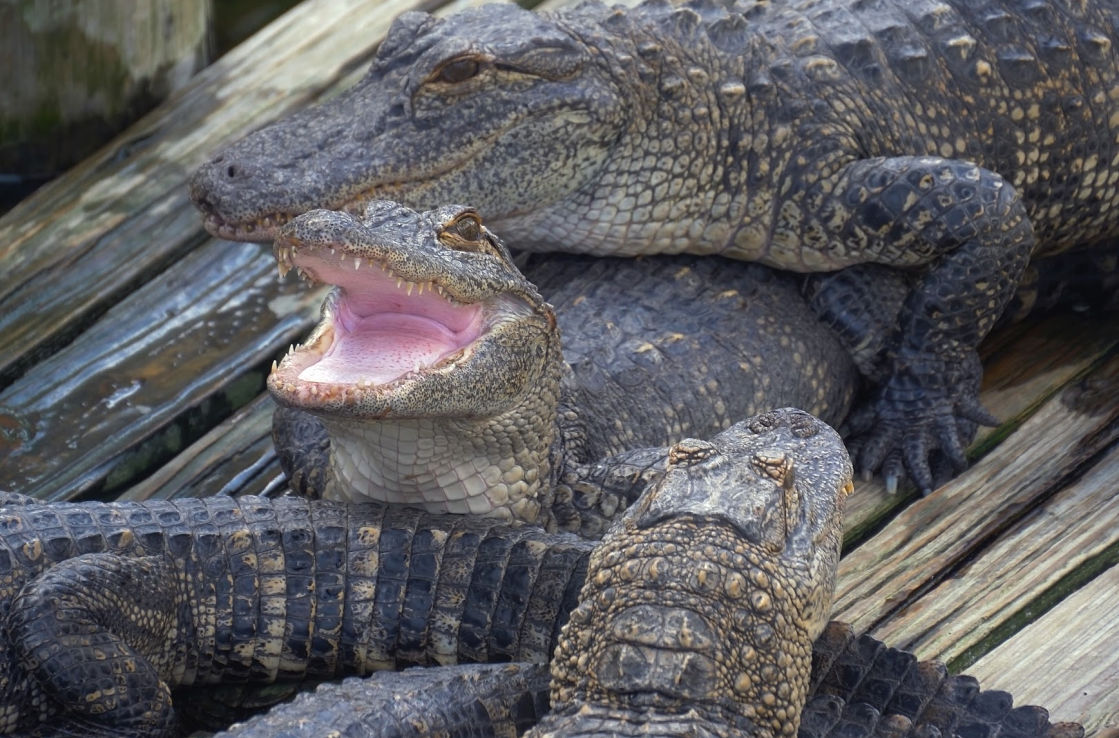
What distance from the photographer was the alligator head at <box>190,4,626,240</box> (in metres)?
3.76

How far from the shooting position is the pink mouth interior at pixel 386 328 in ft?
9.87

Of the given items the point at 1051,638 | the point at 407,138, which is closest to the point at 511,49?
the point at 407,138

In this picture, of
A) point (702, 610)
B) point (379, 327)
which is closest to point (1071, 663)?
point (702, 610)

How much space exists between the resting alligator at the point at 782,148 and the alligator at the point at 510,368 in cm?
13

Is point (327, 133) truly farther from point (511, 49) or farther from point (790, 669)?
point (790, 669)

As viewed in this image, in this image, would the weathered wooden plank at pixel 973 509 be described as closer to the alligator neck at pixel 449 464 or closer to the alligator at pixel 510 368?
the alligator at pixel 510 368

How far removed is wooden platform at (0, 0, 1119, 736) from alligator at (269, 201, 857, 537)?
411mm

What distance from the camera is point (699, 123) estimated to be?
3979mm

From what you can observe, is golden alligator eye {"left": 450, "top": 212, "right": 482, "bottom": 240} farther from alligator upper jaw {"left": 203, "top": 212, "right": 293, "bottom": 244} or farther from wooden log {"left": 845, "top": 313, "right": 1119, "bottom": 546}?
wooden log {"left": 845, "top": 313, "right": 1119, "bottom": 546}

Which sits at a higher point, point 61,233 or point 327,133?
point 327,133

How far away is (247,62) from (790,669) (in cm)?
335

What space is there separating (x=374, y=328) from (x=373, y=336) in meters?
0.02

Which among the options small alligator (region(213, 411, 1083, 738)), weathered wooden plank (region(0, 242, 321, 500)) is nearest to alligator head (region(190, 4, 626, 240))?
weathered wooden plank (region(0, 242, 321, 500))

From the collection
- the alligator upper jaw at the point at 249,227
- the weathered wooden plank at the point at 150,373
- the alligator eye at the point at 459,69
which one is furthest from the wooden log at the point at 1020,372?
the weathered wooden plank at the point at 150,373
